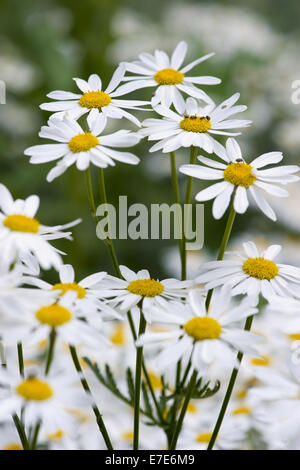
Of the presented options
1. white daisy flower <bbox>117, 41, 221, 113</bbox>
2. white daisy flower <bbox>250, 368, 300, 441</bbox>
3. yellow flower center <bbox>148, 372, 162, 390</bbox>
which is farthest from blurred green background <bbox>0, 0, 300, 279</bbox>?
white daisy flower <bbox>250, 368, 300, 441</bbox>

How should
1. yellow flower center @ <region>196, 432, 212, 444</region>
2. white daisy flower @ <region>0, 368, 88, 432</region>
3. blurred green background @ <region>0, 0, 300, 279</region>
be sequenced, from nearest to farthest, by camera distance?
white daisy flower @ <region>0, 368, 88, 432</region>, yellow flower center @ <region>196, 432, 212, 444</region>, blurred green background @ <region>0, 0, 300, 279</region>

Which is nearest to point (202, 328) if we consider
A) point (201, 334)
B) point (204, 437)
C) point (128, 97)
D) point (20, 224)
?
point (201, 334)

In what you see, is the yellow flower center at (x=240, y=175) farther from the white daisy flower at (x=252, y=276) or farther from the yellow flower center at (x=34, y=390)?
the yellow flower center at (x=34, y=390)

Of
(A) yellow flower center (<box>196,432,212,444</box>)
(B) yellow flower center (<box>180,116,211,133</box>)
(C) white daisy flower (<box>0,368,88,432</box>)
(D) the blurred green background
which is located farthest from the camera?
(D) the blurred green background

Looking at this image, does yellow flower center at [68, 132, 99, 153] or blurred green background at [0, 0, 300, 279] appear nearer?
yellow flower center at [68, 132, 99, 153]

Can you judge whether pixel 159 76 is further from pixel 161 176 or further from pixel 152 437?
pixel 161 176

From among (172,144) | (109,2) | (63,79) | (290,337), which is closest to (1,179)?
(63,79)

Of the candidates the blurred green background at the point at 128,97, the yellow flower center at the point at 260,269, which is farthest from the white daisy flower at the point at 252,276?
the blurred green background at the point at 128,97

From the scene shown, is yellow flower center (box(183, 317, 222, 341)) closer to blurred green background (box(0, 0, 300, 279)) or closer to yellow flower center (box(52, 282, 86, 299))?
yellow flower center (box(52, 282, 86, 299))
